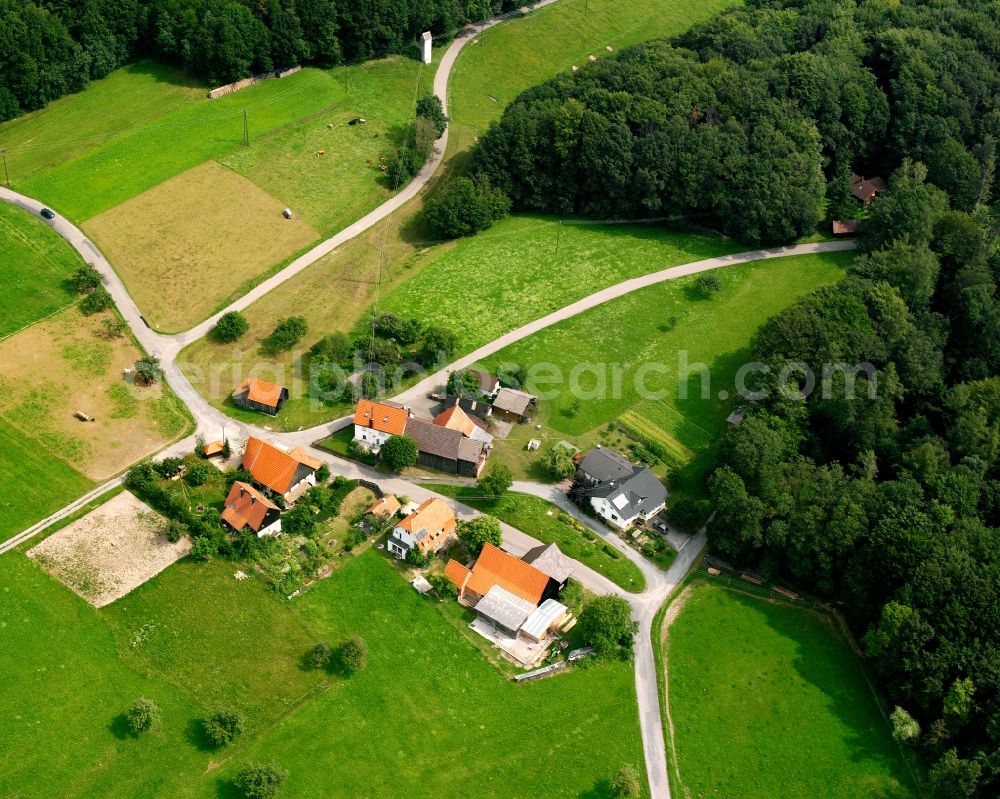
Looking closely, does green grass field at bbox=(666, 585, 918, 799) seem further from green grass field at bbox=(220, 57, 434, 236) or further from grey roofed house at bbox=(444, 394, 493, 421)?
green grass field at bbox=(220, 57, 434, 236)

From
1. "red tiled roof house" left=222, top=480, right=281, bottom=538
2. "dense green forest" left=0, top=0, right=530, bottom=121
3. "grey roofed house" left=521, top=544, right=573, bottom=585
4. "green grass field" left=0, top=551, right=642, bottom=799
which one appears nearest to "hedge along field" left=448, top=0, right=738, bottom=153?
"dense green forest" left=0, top=0, right=530, bottom=121

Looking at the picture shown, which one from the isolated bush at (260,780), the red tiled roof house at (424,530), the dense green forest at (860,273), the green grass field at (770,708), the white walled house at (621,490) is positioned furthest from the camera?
the white walled house at (621,490)

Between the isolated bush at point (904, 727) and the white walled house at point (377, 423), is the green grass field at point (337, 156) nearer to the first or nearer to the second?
the white walled house at point (377, 423)

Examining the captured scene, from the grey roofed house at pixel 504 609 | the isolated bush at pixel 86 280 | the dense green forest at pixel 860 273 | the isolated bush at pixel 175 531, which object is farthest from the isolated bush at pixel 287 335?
the grey roofed house at pixel 504 609

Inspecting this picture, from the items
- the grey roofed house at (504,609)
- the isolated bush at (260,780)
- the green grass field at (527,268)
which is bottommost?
the isolated bush at (260,780)

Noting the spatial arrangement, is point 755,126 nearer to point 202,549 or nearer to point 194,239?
point 194,239

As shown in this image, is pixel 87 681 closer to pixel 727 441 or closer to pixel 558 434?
pixel 558 434

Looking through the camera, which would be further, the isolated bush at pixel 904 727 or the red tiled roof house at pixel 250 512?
the red tiled roof house at pixel 250 512
